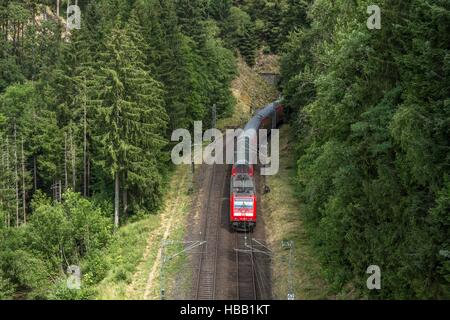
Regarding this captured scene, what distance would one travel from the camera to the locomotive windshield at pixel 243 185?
39.1 metres

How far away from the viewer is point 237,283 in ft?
103

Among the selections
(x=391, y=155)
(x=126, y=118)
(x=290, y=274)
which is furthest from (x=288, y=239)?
(x=391, y=155)

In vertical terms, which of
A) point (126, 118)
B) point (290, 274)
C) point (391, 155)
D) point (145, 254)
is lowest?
point (290, 274)

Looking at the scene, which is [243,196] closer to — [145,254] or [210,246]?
[210,246]

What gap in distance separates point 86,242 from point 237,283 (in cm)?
1365

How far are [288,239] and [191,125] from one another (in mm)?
27269

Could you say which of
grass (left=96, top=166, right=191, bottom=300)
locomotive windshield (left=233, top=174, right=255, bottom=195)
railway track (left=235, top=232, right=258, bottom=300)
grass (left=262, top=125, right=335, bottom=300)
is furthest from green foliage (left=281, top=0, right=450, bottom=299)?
grass (left=96, top=166, right=191, bottom=300)

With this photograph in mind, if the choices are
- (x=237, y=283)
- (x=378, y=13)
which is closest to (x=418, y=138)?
(x=378, y=13)

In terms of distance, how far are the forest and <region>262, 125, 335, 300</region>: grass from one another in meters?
1.11

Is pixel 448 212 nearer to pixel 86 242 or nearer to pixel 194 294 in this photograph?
pixel 194 294

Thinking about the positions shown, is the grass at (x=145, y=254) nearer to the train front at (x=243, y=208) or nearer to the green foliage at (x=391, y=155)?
the train front at (x=243, y=208)

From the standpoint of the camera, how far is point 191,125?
6206 cm

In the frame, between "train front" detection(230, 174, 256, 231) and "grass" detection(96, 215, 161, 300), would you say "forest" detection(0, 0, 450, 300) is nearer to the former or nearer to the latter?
"grass" detection(96, 215, 161, 300)

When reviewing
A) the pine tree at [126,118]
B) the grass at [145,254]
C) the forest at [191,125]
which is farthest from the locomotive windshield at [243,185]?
the pine tree at [126,118]
